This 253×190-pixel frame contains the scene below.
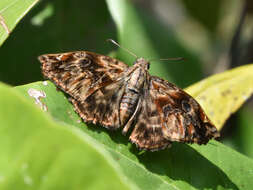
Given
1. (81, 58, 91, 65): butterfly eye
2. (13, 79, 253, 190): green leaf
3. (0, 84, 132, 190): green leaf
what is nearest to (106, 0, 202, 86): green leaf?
(81, 58, 91, 65): butterfly eye

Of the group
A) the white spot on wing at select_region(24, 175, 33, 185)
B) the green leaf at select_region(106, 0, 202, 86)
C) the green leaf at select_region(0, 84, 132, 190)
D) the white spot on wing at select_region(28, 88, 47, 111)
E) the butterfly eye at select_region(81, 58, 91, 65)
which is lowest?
the green leaf at select_region(106, 0, 202, 86)

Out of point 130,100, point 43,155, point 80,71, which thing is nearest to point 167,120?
point 130,100

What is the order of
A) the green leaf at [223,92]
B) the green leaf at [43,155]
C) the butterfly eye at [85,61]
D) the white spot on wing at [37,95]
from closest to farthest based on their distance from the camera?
the green leaf at [43,155]
the white spot on wing at [37,95]
the butterfly eye at [85,61]
the green leaf at [223,92]

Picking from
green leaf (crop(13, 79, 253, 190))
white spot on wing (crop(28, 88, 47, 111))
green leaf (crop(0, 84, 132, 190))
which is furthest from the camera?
green leaf (crop(13, 79, 253, 190))

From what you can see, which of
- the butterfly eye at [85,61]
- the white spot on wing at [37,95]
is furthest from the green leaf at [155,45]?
the white spot on wing at [37,95]

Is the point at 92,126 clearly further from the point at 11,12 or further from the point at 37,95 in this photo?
the point at 11,12

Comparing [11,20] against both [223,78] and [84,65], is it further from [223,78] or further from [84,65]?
[223,78]

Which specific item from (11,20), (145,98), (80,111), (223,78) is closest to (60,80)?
(80,111)

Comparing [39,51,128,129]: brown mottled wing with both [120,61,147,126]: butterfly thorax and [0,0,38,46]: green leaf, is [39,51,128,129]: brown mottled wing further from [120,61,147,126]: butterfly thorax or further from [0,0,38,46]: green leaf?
[0,0,38,46]: green leaf

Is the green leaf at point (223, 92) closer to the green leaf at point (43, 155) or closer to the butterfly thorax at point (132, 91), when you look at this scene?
the butterfly thorax at point (132, 91)
